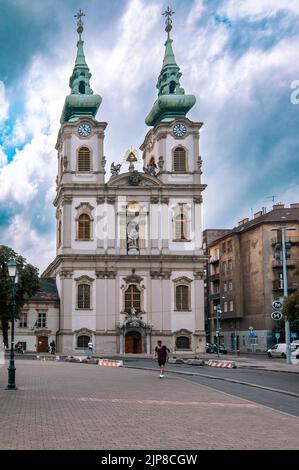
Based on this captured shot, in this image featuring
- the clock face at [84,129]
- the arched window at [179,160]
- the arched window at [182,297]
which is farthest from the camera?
the arched window at [179,160]

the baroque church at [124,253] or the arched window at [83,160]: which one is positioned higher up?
the arched window at [83,160]

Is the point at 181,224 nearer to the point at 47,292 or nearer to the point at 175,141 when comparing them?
the point at 175,141

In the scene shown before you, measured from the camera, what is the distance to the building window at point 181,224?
77875 millimetres

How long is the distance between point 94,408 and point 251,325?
72683 millimetres

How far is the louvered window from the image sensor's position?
3022 inches

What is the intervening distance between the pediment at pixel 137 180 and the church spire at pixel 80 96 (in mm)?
8487

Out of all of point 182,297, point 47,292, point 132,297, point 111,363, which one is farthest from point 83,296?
point 111,363

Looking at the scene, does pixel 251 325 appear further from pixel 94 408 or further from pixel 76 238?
pixel 94 408

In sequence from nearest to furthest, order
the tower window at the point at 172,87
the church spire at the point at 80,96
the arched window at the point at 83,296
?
the arched window at the point at 83,296, the church spire at the point at 80,96, the tower window at the point at 172,87

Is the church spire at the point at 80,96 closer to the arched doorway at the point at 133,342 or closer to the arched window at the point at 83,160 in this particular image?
the arched window at the point at 83,160

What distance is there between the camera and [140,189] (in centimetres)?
7819

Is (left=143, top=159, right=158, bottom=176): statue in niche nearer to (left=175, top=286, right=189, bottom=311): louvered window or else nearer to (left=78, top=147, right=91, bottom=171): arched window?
(left=78, top=147, right=91, bottom=171): arched window

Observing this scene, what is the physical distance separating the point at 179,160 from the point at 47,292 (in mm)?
21133

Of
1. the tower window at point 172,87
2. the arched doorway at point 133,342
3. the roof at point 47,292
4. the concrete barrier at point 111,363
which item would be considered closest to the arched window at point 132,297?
the arched doorway at point 133,342
